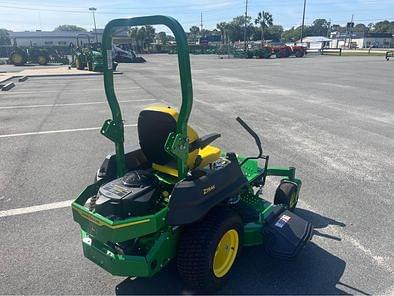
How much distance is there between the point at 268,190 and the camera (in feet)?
15.0

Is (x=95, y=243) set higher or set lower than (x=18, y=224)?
higher

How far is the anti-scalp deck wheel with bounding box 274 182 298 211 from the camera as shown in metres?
3.65

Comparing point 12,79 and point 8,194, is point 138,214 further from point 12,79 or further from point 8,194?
point 12,79

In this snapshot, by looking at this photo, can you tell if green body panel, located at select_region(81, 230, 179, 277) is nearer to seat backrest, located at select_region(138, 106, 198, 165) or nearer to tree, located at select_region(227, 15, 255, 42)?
seat backrest, located at select_region(138, 106, 198, 165)

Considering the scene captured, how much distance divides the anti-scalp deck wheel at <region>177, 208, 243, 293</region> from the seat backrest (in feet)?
1.95

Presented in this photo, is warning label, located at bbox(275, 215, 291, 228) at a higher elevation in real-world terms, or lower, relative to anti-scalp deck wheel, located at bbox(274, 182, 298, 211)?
higher

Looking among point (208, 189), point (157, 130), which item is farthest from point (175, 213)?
point (157, 130)

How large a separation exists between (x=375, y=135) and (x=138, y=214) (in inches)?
247

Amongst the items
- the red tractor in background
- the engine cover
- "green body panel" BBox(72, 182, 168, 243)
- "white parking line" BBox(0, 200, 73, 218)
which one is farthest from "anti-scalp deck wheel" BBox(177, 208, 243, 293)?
the red tractor in background

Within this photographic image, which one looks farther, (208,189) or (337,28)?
(337,28)

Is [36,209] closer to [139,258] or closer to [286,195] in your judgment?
[139,258]

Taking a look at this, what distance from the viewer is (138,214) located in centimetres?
257

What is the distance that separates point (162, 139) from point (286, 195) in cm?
161

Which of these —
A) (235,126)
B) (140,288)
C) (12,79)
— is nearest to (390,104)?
(235,126)
